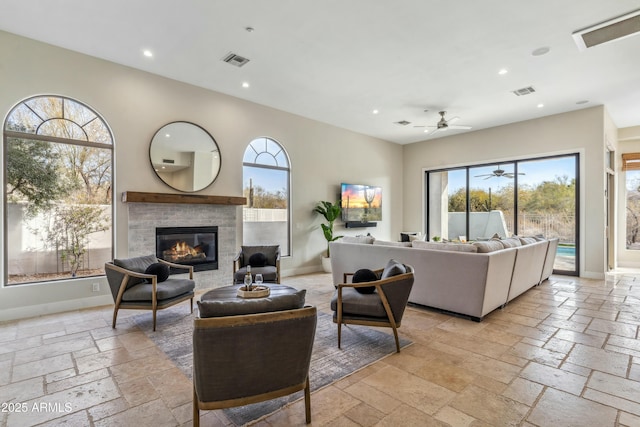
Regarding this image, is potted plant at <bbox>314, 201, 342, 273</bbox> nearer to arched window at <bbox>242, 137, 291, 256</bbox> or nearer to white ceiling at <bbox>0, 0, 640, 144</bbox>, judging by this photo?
arched window at <bbox>242, 137, 291, 256</bbox>

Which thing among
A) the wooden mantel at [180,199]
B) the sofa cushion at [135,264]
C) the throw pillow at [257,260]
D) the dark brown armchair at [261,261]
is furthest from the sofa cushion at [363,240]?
the sofa cushion at [135,264]

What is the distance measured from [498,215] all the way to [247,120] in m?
6.25

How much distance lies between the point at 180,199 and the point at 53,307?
6.83ft

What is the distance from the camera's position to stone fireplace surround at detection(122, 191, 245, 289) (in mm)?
4594

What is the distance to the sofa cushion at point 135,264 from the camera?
3.64 meters

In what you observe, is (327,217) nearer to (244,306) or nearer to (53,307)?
(53,307)

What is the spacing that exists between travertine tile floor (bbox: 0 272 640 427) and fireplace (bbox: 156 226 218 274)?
135cm

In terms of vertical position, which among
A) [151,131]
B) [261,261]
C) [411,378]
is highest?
[151,131]

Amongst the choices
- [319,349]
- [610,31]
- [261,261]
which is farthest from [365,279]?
[610,31]

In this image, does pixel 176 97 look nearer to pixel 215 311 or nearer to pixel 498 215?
pixel 215 311

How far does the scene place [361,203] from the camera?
791 cm

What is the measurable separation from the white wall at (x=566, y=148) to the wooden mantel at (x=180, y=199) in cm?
584

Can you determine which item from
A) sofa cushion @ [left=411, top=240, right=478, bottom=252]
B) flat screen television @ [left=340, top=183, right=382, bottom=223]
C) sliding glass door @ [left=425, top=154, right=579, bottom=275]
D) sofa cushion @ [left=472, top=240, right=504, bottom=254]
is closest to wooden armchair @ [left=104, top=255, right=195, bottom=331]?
sofa cushion @ [left=411, top=240, right=478, bottom=252]

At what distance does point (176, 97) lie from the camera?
5.05 m
